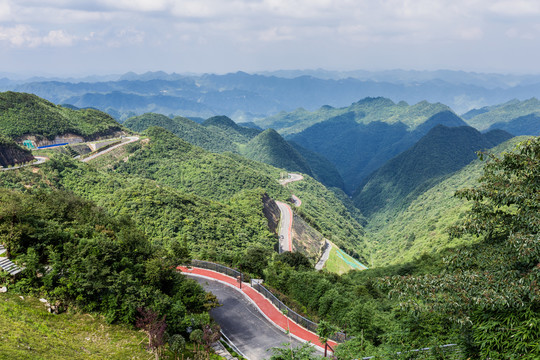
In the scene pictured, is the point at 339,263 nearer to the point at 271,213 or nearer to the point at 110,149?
the point at 271,213

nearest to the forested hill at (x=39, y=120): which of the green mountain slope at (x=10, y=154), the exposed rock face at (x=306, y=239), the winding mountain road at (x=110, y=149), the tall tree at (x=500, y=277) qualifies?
the winding mountain road at (x=110, y=149)

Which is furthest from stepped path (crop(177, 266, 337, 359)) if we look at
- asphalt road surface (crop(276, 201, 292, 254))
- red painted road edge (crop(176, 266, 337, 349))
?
asphalt road surface (crop(276, 201, 292, 254))

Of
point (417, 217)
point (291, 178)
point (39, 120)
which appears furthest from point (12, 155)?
point (417, 217)

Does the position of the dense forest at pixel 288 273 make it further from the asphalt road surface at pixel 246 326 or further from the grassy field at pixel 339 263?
the grassy field at pixel 339 263

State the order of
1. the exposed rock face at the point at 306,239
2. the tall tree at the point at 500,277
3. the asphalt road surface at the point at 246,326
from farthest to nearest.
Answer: the exposed rock face at the point at 306,239, the asphalt road surface at the point at 246,326, the tall tree at the point at 500,277

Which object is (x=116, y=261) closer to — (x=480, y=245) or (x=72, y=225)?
(x=72, y=225)

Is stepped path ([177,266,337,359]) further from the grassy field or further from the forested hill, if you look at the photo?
the forested hill
